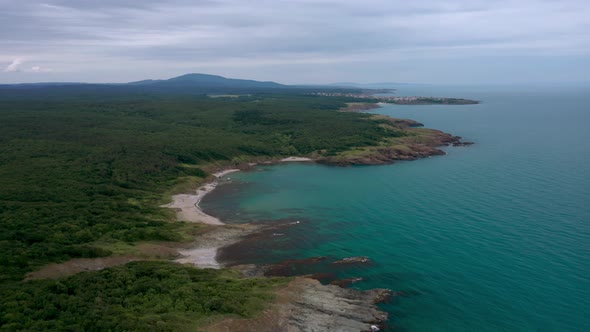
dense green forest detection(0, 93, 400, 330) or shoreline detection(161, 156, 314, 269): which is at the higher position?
dense green forest detection(0, 93, 400, 330)

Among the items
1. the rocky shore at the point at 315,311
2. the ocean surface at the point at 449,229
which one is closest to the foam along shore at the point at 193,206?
the ocean surface at the point at 449,229

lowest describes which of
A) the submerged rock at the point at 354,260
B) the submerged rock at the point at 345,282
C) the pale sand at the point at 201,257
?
the pale sand at the point at 201,257

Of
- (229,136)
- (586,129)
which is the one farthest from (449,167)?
(586,129)

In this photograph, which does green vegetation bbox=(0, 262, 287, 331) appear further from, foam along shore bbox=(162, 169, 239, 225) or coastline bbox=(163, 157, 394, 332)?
foam along shore bbox=(162, 169, 239, 225)

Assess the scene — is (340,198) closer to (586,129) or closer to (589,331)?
(589,331)

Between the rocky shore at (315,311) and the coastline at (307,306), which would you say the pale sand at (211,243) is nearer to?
the coastline at (307,306)

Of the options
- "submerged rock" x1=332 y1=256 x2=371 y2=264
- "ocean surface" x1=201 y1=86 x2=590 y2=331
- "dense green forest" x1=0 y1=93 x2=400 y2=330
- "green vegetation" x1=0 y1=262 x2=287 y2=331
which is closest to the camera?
"green vegetation" x1=0 y1=262 x2=287 y2=331

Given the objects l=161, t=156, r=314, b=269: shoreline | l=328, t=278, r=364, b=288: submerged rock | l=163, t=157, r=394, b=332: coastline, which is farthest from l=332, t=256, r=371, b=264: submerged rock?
l=161, t=156, r=314, b=269: shoreline

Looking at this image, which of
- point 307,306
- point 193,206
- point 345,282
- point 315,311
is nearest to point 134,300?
point 307,306
